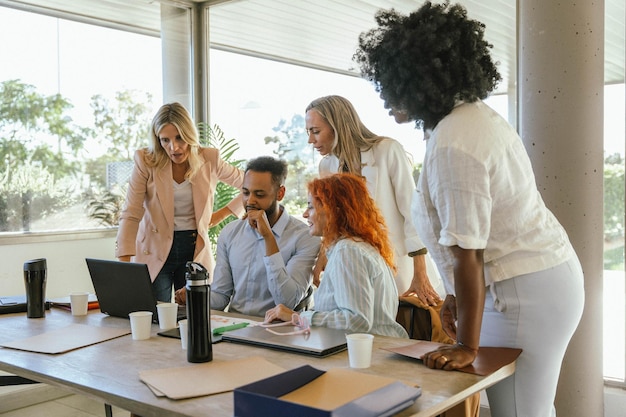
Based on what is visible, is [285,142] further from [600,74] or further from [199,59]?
[600,74]

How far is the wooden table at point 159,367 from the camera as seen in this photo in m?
1.38

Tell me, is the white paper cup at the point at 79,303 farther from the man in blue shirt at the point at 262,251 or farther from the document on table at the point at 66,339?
the man in blue shirt at the point at 262,251

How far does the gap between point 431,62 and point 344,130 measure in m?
1.26

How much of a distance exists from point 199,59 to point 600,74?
3.07 m

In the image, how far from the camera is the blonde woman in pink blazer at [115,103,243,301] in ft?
11.0

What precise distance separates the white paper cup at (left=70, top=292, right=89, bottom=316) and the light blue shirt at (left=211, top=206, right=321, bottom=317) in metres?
0.51

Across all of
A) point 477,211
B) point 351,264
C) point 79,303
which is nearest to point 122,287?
point 79,303

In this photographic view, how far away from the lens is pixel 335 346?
1784 mm

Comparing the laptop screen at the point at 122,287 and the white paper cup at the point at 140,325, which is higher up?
the laptop screen at the point at 122,287

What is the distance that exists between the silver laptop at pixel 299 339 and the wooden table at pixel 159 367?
20mm

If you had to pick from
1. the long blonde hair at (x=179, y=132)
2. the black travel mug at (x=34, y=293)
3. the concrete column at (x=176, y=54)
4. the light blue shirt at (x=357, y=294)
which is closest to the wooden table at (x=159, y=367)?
the light blue shirt at (x=357, y=294)

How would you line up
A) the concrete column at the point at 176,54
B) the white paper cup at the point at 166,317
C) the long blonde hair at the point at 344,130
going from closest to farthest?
the white paper cup at the point at 166,317 → the long blonde hair at the point at 344,130 → the concrete column at the point at 176,54

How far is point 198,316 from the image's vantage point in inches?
66.2

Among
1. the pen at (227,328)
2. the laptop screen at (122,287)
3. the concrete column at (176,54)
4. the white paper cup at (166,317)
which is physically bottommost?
the pen at (227,328)
